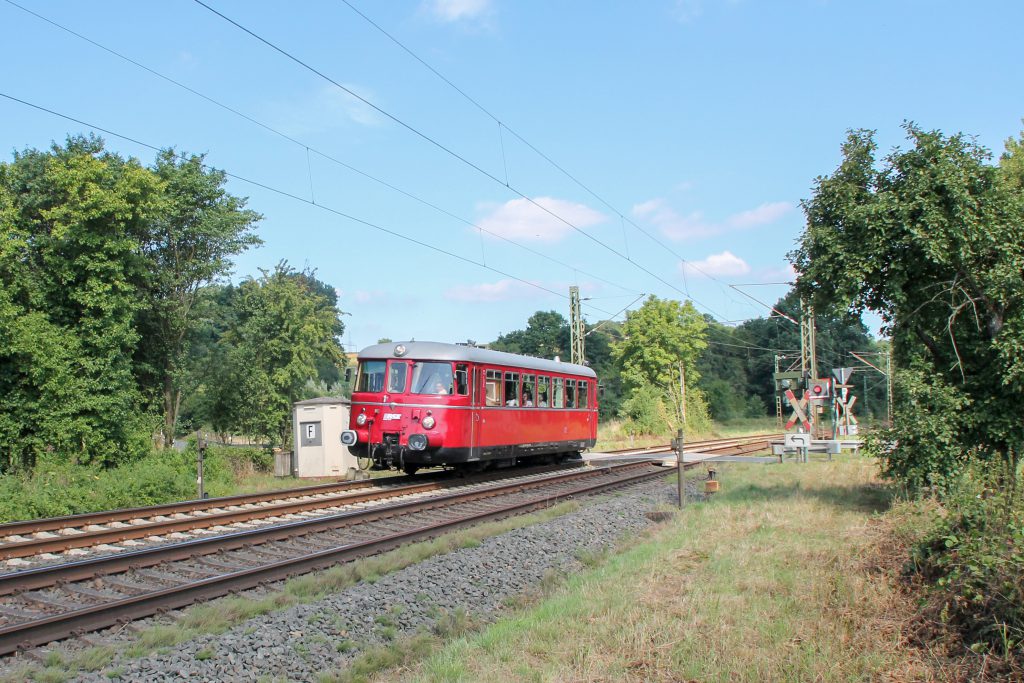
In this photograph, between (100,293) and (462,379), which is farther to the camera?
(100,293)

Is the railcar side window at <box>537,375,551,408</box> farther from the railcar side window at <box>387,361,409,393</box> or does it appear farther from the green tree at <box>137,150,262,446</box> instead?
the green tree at <box>137,150,262,446</box>

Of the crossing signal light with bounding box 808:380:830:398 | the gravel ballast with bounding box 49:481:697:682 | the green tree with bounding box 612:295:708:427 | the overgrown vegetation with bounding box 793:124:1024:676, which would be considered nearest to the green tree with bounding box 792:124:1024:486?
the overgrown vegetation with bounding box 793:124:1024:676

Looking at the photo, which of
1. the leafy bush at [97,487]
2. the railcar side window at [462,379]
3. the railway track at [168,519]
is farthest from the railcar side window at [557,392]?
the leafy bush at [97,487]

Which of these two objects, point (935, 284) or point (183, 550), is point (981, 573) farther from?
point (183, 550)

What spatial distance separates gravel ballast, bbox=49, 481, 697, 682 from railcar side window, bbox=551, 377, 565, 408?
30.6 feet

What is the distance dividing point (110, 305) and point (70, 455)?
3826 millimetres

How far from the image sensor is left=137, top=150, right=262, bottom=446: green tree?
26.6 metres

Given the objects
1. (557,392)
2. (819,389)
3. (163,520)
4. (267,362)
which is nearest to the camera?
(163,520)

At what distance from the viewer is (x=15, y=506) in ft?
40.4

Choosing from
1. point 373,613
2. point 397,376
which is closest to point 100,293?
point 397,376

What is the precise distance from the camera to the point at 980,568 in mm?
5688

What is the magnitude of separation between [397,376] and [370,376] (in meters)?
0.69

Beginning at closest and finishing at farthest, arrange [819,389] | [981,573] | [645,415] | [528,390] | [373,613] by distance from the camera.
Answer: [981,573] → [373,613] → [528,390] → [819,389] → [645,415]

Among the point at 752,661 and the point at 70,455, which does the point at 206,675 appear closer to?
the point at 752,661
